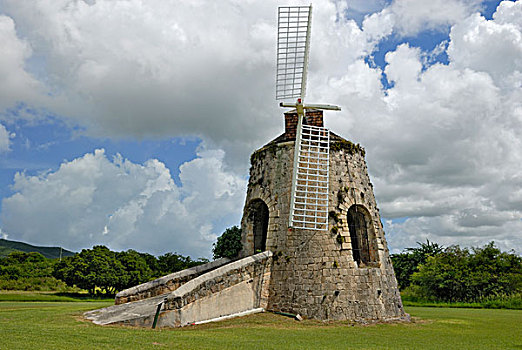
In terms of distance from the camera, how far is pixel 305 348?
8.79 m

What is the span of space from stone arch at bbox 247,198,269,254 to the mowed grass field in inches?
155

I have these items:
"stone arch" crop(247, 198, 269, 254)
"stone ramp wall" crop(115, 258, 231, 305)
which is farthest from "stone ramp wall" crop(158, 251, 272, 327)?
"stone ramp wall" crop(115, 258, 231, 305)

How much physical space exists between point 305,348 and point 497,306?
67.8 ft

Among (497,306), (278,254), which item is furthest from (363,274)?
(497,306)

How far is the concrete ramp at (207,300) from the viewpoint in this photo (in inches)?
467

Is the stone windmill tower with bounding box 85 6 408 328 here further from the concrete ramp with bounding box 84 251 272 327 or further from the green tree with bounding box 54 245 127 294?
the green tree with bounding box 54 245 127 294

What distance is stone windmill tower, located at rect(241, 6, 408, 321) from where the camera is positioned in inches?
564

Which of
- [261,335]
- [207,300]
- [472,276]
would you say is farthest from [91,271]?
[472,276]

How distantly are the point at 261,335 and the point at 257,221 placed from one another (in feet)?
23.6

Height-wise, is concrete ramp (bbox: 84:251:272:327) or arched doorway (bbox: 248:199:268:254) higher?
arched doorway (bbox: 248:199:268:254)

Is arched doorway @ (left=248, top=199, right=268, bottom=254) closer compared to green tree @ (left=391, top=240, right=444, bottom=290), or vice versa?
arched doorway @ (left=248, top=199, right=268, bottom=254)

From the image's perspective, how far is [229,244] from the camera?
1794 centimetres

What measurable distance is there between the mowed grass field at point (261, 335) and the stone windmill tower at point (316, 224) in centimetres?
92

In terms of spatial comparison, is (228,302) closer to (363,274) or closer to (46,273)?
(363,274)
